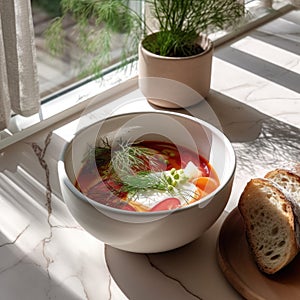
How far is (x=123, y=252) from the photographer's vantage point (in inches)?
41.9

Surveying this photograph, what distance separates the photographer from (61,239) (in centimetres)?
110

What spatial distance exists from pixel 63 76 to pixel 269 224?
119 cm

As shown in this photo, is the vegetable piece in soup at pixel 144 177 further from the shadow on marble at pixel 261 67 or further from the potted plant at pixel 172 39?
the shadow on marble at pixel 261 67

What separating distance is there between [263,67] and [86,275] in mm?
803

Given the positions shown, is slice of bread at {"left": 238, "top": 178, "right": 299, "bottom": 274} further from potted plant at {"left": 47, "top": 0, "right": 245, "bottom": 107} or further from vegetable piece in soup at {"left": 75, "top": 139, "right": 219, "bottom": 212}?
potted plant at {"left": 47, "top": 0, "right": 245, "bottom": 107}

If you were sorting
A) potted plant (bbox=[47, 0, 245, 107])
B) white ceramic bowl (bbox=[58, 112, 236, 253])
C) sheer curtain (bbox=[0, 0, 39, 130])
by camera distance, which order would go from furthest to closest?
potted plant (bbox=[47, 0, 245, 107])
sheer curtain (bbox=[0, 0, 39, 130])
white ceramic bowl (bbox=[58, 112, 236, 253])

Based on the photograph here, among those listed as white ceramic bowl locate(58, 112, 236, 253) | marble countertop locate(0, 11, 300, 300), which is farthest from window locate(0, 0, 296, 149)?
white ceramic bowl locate(58, 112, 236, 253)

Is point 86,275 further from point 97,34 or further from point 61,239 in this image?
point 97,34

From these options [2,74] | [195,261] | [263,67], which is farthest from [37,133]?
[263,67]

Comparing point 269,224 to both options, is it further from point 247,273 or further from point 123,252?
point 123,252

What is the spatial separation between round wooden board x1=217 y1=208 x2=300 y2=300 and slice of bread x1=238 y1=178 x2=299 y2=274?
0.02 m

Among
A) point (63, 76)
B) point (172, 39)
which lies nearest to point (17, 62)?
point (172, 39)

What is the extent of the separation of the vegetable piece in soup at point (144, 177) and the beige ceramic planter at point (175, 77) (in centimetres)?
28

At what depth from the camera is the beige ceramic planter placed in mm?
1368
